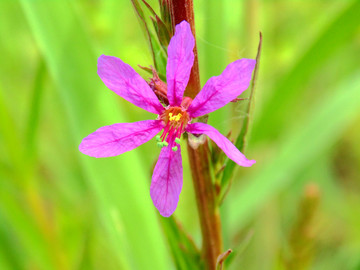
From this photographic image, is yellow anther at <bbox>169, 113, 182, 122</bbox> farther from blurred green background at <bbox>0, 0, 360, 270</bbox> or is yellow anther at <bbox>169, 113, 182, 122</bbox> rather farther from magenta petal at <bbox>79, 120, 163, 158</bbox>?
blurred green background at <bbox>0, 0, 360, 270</bbox>

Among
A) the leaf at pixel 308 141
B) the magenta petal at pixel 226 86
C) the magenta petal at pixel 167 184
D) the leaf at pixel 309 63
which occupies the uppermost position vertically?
the magenta petal at pixel 226 86

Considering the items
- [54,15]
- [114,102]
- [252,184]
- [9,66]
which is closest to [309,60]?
[252,184]

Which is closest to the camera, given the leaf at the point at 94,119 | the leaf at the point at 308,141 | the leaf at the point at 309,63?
the leaf at the point at 94,119

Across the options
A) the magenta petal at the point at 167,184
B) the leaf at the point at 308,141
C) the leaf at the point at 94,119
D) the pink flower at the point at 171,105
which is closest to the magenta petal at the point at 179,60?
the pink flower at the point at 171,105

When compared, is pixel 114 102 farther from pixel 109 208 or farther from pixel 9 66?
pixel 9 66

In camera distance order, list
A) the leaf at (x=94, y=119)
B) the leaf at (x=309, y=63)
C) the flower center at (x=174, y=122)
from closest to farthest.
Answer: the flower center at (x=174, y=122), the leaf at (x=94, y=119), the leaf at (x=309, y=63)

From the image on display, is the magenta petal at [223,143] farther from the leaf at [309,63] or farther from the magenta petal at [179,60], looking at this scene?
the leaf at [309,63]

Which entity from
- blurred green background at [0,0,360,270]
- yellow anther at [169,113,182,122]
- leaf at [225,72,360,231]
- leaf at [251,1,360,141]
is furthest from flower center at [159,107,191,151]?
leaf at [225,72,360,231]
